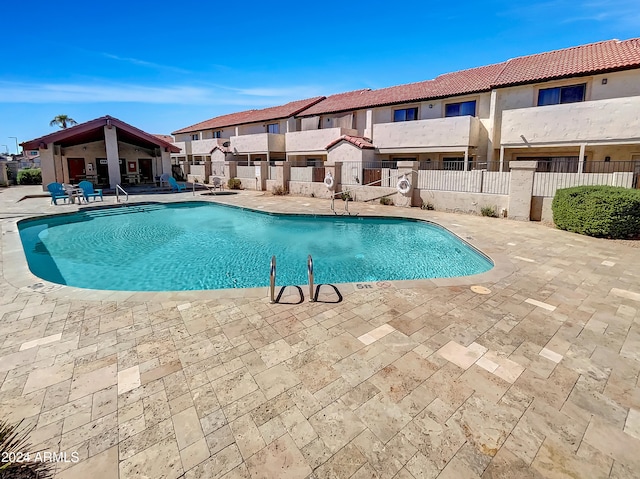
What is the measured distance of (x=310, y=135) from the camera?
26.2m

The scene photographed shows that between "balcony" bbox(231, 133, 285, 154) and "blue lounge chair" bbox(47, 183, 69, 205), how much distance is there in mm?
14823

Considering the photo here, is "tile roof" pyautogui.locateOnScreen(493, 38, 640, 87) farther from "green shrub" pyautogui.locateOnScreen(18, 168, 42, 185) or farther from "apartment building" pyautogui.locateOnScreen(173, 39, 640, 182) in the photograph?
"green shrub" pyautogui.locateOnScreen(18, 168, 42, 185)

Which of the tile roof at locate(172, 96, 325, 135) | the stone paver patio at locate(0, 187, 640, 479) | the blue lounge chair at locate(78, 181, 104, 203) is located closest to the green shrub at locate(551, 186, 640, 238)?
the stone paver patio at locate(0, 187, 640, 479)

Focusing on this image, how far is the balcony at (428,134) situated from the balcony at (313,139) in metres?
3.13

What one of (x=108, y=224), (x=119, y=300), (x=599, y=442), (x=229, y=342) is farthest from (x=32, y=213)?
(x=599, y=442)

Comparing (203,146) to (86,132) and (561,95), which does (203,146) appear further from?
(561,95)

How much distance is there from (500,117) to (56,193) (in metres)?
26.0

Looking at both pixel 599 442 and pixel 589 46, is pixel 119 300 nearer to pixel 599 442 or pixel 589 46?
pixel 599 442

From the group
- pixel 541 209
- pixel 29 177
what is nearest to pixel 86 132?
pixel 29 177

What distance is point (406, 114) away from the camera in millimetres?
22844

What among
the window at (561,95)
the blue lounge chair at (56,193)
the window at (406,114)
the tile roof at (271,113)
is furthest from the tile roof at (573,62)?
the blue lounge chair at (56,193)

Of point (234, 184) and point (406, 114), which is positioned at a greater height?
point (406, 114)

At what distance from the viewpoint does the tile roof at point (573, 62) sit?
15.6 meters

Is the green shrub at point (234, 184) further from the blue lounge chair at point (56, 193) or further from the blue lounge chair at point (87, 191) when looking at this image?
the blue lounge chair at point (56, 193)
